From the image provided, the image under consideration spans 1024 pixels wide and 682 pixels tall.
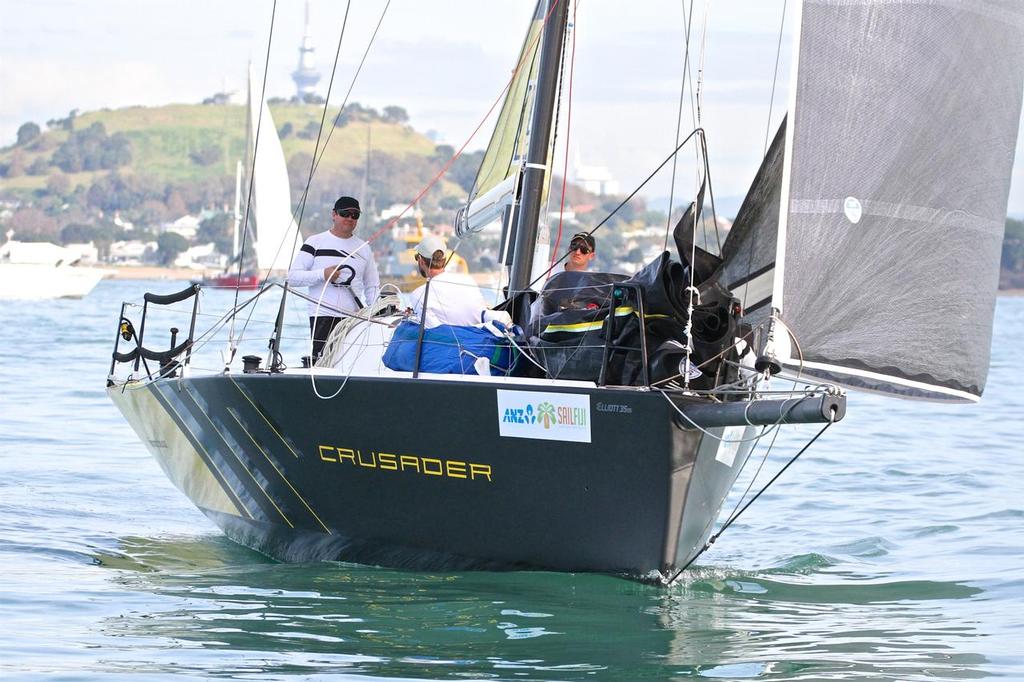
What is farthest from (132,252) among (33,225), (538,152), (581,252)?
(581,252)

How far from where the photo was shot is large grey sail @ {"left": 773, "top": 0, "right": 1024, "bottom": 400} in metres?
6.05

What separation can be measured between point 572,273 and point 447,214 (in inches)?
3222

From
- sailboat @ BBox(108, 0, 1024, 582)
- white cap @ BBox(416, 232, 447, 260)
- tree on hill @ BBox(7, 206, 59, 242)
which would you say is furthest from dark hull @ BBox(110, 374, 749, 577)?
tree on hill @ BBox(7, 206, 59, 242)

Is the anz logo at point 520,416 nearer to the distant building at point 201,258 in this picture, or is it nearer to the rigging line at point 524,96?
the rigging line at point 524,96

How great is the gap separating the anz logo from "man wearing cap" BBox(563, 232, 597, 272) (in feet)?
4.40

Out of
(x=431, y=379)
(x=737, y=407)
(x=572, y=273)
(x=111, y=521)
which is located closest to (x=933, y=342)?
(x=737, y=407)

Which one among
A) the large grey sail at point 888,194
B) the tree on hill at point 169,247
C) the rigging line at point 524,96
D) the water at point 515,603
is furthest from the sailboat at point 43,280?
the tree on hill at point 169,247

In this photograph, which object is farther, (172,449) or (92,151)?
(92,151)

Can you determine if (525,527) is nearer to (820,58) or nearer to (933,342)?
(933,342)

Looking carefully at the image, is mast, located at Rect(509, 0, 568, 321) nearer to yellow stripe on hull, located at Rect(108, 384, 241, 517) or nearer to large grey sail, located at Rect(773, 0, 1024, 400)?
yellow stripe on hull, located at Rect(108, 384, 241, 517)

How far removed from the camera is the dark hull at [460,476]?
20.6 feet

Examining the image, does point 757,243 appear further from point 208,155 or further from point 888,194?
point 208,155

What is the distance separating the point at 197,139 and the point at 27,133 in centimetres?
1480

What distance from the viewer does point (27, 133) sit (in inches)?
5492
